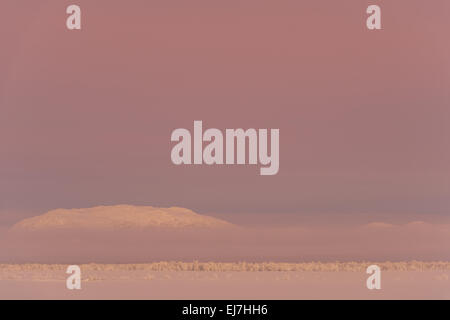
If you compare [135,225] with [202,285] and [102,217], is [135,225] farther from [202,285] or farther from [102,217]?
[202,285]

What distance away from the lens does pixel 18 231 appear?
15.8 metres

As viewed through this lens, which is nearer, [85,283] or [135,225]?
[85,283]

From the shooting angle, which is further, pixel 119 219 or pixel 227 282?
pixel 119 219

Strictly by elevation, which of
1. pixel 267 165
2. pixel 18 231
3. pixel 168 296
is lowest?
pixel 168 296

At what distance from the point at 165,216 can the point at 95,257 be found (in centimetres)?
137

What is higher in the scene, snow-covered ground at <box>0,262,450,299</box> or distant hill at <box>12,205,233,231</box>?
distant hill at <box>12,205,233,231</box>

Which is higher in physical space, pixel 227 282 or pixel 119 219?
pixel 119 219

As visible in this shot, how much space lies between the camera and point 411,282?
15.4 meters

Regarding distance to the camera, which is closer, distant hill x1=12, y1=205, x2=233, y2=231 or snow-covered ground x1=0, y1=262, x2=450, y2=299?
snow-covered ground x1=0, y1=262, x2=450, y2=299

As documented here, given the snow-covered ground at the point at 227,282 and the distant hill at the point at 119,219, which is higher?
the distant hill at the point at 119,219

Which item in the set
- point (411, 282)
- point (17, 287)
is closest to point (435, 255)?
point (411, 282)

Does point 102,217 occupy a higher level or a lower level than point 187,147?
lower

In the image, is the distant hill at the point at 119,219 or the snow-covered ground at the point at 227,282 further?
the distant hill at the point at 119,219

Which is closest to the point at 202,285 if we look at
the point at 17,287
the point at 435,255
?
the point at 17,287
